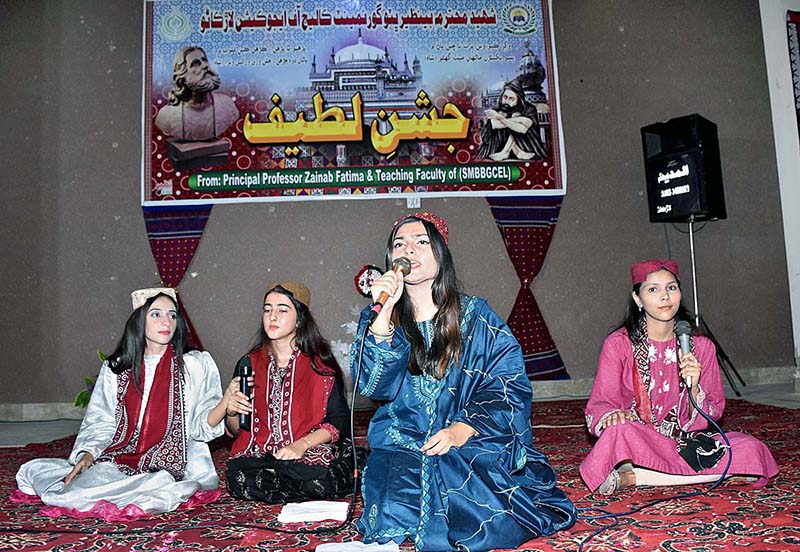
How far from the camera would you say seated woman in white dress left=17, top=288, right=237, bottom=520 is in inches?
101

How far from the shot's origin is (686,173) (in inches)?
211

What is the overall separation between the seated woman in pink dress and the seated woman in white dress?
137 centimetres

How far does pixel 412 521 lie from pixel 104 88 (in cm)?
517

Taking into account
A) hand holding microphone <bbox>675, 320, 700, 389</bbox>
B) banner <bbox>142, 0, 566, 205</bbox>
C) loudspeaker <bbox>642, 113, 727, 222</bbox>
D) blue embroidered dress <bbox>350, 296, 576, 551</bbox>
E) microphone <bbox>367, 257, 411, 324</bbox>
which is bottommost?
blue embroidered dress <bbox>350, 296, 576, 551</bbox>

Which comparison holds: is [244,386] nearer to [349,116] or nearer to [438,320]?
[438,320]

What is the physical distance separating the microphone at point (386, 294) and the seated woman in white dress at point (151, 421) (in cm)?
81

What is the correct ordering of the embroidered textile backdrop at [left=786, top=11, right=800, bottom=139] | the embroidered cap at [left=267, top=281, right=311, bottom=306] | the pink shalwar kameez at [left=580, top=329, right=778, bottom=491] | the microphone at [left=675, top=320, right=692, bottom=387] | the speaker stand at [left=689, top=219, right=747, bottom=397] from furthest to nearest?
the embroidered textile backdrop at [left=786, top=11, right=800, bottom=139] → the speaker stand at [left=689, top=219, right=747, bottom=397] → the embroidered cap at [left=267, top=281, right=311, bottom=306] → the pink shalwar kameez at [left=580, top=329, right=778, bottom=491] → the microphone at [left=675, top=320, right=692, bottom=387]

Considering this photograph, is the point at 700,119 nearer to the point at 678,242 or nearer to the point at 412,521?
the point at 678,242

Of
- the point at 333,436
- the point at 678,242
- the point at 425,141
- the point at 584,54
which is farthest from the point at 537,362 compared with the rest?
the point at 333,436

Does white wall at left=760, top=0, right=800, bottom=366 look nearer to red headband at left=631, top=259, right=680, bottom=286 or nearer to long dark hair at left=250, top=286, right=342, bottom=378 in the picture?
red headband at left=631, top=259, right=680, bottom=286

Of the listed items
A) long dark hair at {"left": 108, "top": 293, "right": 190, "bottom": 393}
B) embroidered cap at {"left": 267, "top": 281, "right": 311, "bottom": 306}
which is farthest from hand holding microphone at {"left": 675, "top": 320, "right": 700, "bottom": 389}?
long dark hair at {"left": 108, "top": 293, "right": 190, "bottom": 393}

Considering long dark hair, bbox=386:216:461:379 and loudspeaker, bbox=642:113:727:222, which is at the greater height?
loudspeaker, bbox=642:113:727:222

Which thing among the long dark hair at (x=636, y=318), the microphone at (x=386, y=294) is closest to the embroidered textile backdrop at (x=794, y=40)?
the long dark hair at (x=636, y=318)

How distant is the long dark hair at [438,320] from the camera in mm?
2135
